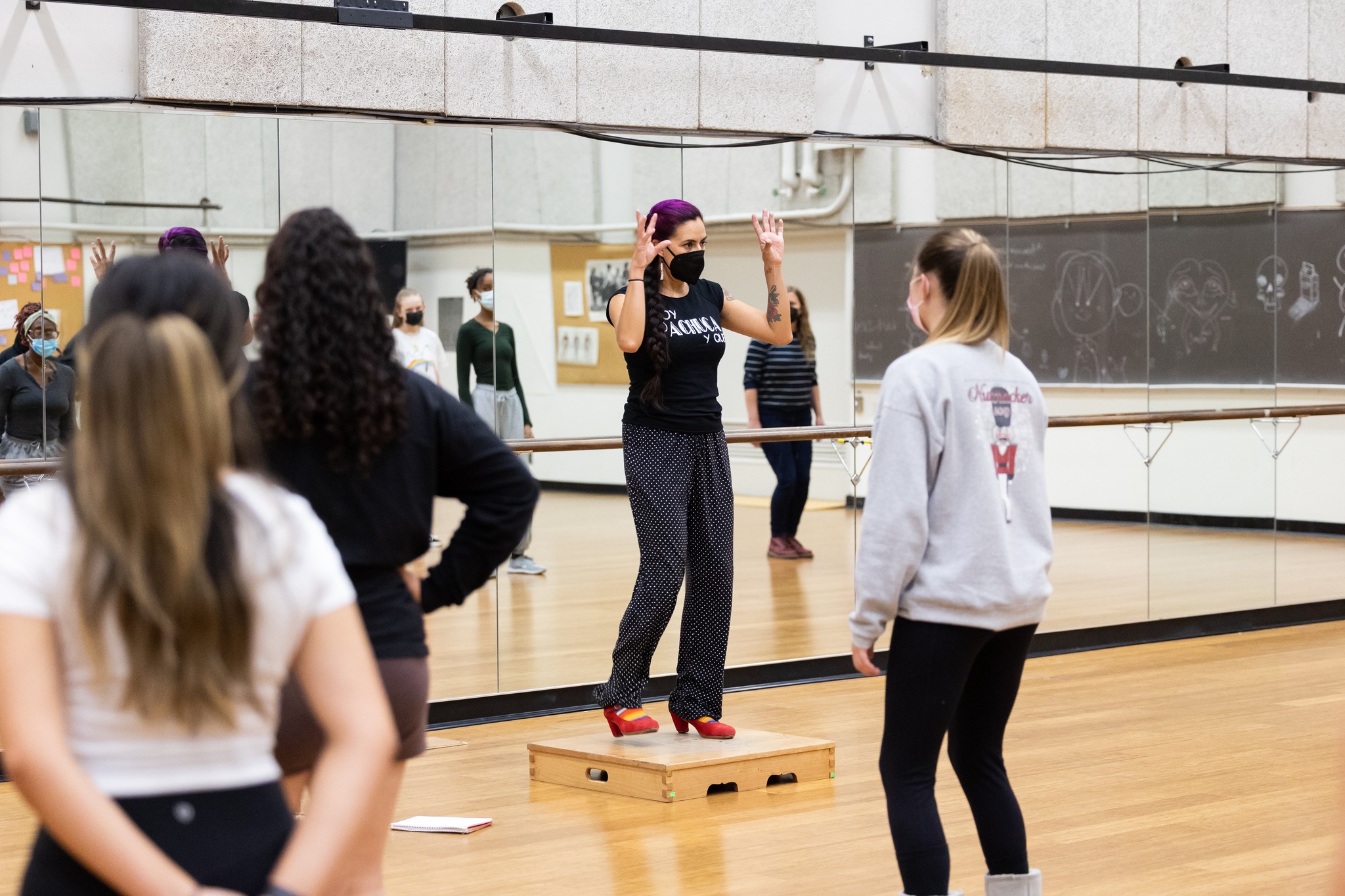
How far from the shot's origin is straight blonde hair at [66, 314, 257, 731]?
1402 millimetres

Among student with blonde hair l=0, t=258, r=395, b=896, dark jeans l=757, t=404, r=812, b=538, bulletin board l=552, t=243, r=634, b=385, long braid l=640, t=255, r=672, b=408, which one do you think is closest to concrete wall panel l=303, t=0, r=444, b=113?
bulletin board l=552, t=243, r=634, b=385

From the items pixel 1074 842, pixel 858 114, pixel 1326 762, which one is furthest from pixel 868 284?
pixel 1074 842

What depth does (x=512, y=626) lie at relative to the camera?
18.6 feet

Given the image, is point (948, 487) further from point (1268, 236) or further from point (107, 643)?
point (1268, 236)

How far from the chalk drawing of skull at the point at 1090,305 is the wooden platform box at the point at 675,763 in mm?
3117

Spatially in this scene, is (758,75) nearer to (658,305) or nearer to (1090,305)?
(1090,305)

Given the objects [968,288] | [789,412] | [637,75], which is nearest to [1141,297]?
[789,412]

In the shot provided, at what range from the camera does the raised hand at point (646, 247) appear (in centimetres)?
442

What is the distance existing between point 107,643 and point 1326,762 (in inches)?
163

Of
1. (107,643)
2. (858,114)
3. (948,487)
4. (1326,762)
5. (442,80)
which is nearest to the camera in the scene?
(107,643)

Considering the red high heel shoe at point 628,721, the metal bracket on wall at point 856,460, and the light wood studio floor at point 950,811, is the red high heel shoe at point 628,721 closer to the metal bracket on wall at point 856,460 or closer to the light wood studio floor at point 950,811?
the light wood studio floor at point 950,811

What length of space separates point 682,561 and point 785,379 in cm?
244

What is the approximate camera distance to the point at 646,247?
4.43 metres

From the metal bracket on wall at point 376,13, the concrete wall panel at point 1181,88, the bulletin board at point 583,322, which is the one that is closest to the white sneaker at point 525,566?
the bulletin board at point 583,322
